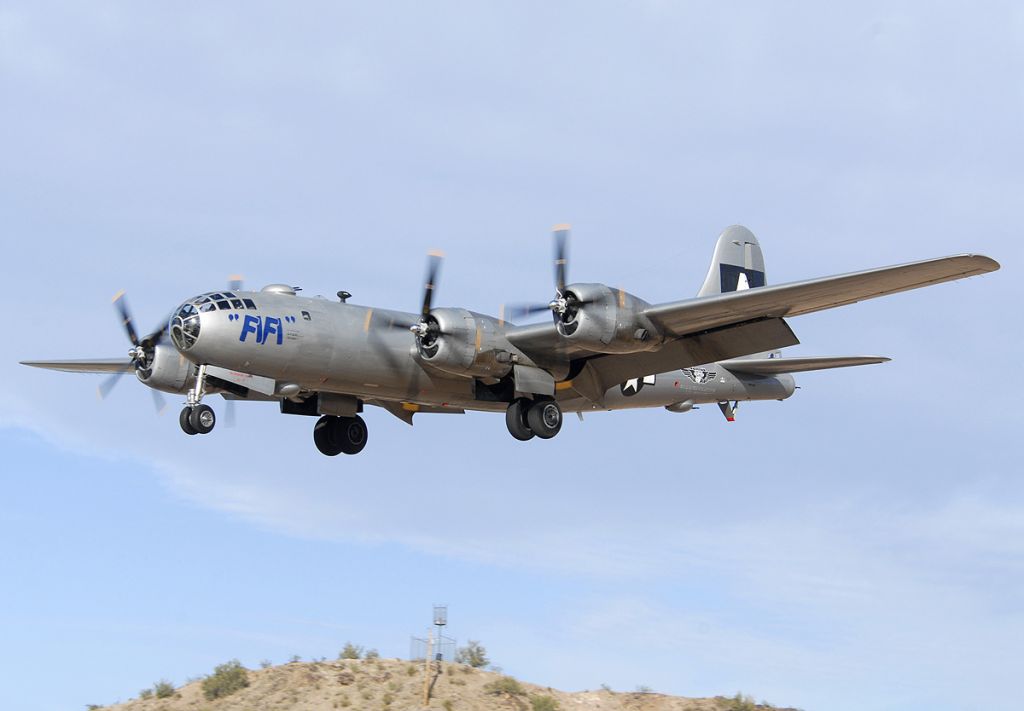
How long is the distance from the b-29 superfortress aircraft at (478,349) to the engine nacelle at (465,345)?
0.03 m

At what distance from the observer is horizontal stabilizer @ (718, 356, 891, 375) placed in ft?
95.7

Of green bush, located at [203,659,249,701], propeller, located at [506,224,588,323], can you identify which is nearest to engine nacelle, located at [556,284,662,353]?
propeller, located at [506,224,588,323]

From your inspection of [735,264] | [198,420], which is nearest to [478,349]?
[198,420]

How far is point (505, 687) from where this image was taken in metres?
33.1

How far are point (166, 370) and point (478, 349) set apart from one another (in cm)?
820

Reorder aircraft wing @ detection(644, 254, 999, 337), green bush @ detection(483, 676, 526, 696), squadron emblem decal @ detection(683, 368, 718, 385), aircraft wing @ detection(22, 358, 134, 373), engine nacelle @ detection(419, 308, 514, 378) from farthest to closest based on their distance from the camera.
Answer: aircraft wing @ detection(22, 358, 134, 373), green bush @ detection(483, 676, 526, 696), squadron emblem decal @ detection(683, 368, 718, 385), engine nacelle @ detection(419, 308, 514, 378), aircraft wing @ detection(644, 254, 999, 337)

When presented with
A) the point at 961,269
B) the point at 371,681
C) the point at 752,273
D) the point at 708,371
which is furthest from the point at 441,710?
the point at 961,269

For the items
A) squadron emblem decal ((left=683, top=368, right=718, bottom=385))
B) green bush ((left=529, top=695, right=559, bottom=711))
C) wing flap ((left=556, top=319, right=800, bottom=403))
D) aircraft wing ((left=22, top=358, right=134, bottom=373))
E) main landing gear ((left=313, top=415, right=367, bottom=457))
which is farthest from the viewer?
aircraft wing ((left=22, top=358, right=134, bottom=373))

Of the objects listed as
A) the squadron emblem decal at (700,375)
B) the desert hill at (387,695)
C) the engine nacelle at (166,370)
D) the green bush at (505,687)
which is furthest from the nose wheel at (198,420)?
the squadron emblem decal at (700,375)

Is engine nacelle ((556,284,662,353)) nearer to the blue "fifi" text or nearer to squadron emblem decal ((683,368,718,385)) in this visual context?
squadron emblem decal ((683,368,718,385))

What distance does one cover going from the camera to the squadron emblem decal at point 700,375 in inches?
1232

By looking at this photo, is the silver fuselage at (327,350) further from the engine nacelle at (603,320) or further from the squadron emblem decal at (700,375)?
the engine nacelle at (603,320)

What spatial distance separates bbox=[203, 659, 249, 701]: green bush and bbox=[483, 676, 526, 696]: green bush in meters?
6.66

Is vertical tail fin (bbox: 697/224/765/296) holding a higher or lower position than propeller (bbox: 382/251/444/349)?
higher
